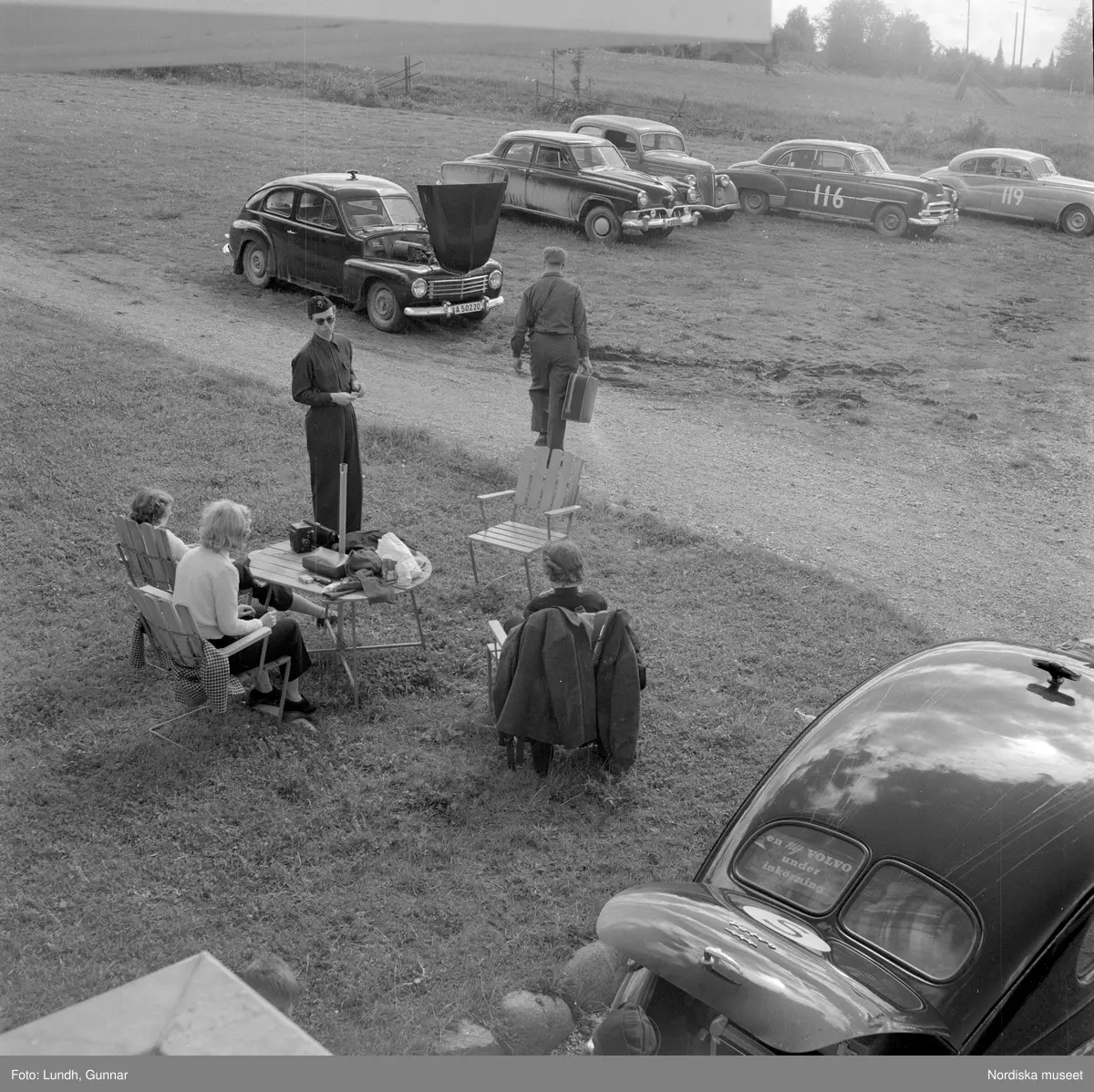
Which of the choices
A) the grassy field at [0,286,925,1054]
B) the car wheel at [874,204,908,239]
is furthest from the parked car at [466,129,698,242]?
the grassy field at [0,286,925,1054]

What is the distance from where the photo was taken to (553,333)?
29.9 ft

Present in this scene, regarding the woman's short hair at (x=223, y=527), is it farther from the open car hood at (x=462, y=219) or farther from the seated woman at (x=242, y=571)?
the open car hood at (x=462, y=219)

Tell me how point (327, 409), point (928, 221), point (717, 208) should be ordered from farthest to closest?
point (717, 208)
point (928, 221)
point (327, 409)

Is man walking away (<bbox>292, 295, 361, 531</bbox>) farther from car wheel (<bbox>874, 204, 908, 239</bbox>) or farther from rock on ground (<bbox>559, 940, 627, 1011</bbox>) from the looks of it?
car wheel (<bbox>874, 204, 908, 239</bbox>)

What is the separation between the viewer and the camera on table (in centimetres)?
661

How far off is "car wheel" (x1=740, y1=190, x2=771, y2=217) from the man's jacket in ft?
56.5

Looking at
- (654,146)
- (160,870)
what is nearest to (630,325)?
(654,146)

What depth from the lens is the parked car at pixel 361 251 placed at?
531 inches

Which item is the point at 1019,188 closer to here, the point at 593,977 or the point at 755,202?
the point at 755,202

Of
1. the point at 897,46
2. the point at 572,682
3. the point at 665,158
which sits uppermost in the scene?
the point at 897,46

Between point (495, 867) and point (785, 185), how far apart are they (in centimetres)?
1822

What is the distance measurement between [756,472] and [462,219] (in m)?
3.65

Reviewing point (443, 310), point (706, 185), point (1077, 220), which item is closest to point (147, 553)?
point (443, 310)

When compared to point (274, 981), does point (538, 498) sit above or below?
above
